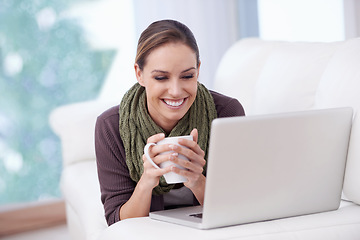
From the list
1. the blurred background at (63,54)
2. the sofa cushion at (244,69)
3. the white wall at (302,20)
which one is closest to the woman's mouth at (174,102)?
the sofa cushion at (244,69)

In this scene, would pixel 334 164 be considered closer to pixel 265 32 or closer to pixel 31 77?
pixel 265 32

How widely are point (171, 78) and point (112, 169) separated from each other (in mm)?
361

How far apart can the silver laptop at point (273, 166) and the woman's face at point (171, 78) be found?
37 centimetres

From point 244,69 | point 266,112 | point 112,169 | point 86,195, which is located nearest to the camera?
point 112,169

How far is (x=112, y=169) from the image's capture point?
182 centimetres

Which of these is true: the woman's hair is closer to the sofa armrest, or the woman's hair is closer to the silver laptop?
the silver laptop

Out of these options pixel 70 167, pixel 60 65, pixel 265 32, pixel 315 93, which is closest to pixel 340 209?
pixel 315 93

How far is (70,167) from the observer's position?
A: 2.78 metres

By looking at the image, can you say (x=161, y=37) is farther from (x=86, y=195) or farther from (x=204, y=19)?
(x=204, y=19)

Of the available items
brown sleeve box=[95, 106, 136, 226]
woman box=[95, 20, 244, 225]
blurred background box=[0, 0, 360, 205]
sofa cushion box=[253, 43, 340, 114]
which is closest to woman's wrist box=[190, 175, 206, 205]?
woman box=[95, 20, 244, 225]

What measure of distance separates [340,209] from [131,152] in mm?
637

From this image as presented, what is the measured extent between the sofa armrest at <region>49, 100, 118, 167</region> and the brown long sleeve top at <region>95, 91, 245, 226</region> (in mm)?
908

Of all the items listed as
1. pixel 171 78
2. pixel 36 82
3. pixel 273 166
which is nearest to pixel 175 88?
pixel 171 78

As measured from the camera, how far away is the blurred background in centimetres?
378
